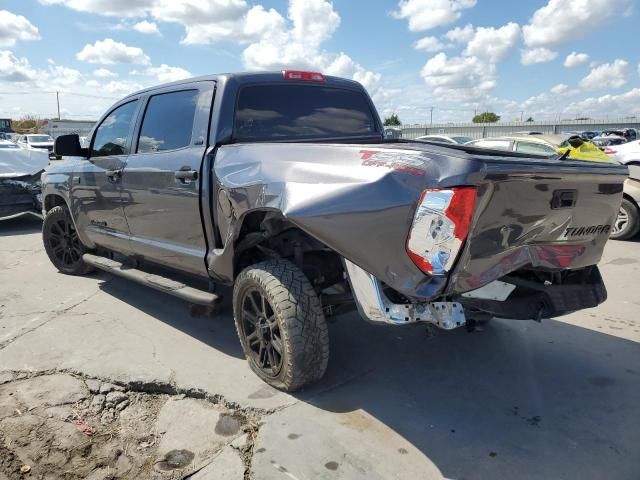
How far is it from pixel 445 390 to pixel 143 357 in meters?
2.16

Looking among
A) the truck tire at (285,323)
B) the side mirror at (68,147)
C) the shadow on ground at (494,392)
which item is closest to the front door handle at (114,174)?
the side mirror at (68,147)

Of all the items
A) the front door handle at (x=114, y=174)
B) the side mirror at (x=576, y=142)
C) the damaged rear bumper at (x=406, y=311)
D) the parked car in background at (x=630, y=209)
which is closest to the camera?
the damaged rear bumper at (x=406, y=311)

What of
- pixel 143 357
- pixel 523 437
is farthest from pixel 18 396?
pixel 523 437

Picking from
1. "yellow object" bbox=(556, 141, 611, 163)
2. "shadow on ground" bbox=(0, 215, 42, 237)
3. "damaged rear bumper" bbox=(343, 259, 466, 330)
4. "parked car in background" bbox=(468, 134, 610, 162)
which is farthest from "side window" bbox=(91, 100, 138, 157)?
"yellow object" bbox=(556, 141, 611, 163)

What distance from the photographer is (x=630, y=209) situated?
7383 mm

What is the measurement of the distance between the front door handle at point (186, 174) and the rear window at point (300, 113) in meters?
0.39

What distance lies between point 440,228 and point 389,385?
144cm

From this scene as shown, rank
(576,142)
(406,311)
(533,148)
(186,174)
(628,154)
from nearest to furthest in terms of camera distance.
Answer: (406,311)
(186,174)
(576,142)
(628,154)
(533,148)

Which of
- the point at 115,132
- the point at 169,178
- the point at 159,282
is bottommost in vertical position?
the point at 159,282

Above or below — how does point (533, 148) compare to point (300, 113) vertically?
below

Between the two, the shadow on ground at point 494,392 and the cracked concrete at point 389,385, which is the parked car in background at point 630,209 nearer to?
the cracked concrete at point 389,385

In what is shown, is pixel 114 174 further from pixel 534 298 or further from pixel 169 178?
pixel 534 298

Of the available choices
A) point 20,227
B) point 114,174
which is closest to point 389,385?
point 114,174

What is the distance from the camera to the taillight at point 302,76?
4.00 metres
